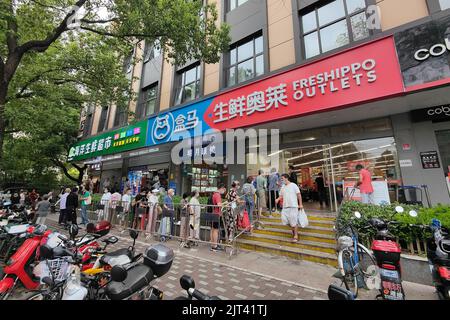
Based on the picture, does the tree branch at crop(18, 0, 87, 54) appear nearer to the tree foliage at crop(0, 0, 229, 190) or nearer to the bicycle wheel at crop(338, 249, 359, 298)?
the tree foliage at crop(0, 0, 229, 190)

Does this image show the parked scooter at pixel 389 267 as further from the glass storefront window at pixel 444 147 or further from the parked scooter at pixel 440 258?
the glass storefront window at pixel 444 147

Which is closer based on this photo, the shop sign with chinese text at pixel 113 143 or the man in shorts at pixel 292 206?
the man in shorts at pixel 292 206

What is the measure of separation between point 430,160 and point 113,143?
50.5ft

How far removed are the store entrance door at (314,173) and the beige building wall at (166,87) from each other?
7738 millimetres

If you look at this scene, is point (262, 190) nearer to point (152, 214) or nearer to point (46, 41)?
point (152, 214)

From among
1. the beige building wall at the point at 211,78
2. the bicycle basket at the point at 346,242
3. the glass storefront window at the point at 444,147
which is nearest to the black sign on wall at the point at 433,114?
the glass storefront window at the point at 444,147

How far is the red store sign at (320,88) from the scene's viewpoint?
18.8ft

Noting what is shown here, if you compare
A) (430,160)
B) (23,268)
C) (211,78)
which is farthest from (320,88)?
(23,268)

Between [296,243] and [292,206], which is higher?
[292,206]

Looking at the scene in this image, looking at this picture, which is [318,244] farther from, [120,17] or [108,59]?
[108,59]

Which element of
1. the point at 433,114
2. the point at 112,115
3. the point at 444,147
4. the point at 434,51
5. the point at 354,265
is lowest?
the point at 354,265

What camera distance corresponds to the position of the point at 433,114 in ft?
21.0

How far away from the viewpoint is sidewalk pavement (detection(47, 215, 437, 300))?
370cm
